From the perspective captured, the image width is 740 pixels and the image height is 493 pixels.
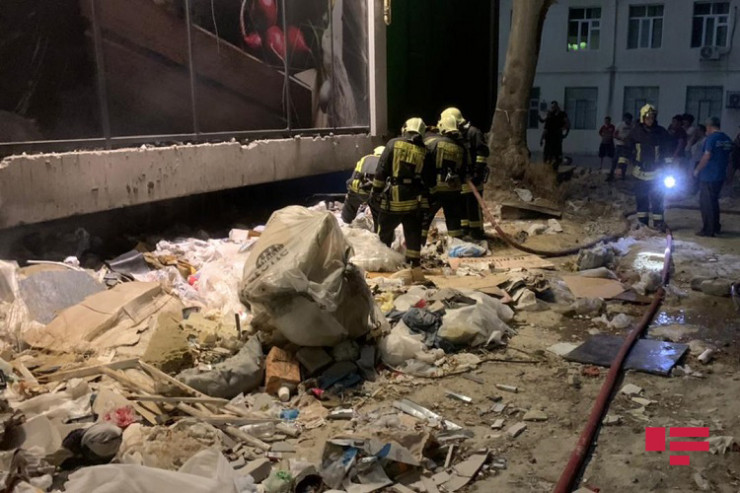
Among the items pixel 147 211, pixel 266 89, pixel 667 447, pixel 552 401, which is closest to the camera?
pixel 667 447

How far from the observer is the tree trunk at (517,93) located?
11781 millimetres

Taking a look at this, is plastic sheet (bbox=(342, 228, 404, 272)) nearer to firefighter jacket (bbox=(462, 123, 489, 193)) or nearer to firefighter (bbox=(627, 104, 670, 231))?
firefighter jacket (bbox=(462, 123, 489, 193))

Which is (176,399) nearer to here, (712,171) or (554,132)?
(712,171)

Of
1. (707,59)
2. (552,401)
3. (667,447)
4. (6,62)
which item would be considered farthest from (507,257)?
(707,59)

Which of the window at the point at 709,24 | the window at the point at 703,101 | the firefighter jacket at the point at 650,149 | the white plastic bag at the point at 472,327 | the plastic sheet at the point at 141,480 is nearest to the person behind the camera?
the plastic sheet at the point at 141,480

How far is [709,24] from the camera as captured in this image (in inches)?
902

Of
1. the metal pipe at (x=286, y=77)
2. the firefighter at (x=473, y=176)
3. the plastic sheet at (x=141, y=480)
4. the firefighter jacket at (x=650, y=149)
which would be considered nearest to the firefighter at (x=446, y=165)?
the firefighter at (x=473, y=176)

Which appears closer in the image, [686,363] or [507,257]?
[686,363]

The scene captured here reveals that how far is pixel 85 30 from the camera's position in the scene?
20.6 ft

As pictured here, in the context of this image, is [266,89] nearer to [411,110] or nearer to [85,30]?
[85,30]

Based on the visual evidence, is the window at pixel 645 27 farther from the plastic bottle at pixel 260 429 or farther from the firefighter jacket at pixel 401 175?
the plastic bottle at pixel 260 429

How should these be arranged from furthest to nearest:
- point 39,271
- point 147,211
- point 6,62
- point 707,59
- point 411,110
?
point 707,59, point 411,110, point 147,211, point 6,62, point 39,271

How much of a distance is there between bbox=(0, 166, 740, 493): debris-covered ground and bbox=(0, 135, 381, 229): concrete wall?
628 mm

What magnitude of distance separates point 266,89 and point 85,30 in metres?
2.87
